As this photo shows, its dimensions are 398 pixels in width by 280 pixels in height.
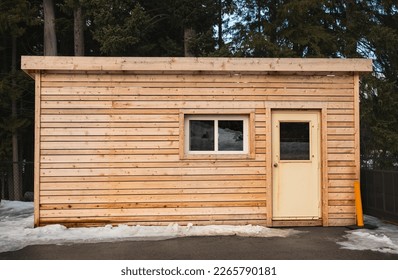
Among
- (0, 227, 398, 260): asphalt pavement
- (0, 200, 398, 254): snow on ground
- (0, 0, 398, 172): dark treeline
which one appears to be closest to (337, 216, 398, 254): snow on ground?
(0, 200, 398, 254): snow on ground

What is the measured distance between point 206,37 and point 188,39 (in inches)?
27.0

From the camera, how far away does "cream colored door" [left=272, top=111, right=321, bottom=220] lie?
7785mm

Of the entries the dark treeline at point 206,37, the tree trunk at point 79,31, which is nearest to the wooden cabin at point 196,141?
the dark treeline at point 206,37

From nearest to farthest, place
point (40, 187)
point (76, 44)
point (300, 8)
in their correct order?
1. point (40, 187)
2. point (300, 8)
3. point (76, 44)

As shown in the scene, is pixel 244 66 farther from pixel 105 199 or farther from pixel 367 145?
pixel 367 145

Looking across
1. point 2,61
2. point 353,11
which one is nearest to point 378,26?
point 353,11

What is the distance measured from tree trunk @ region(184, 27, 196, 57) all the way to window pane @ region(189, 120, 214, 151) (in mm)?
8226

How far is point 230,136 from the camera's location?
7859mm

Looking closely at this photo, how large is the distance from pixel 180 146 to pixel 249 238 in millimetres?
2105

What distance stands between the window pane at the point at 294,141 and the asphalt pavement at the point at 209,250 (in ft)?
5.43

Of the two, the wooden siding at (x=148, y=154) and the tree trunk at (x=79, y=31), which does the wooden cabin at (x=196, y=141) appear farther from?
the tree trunk at (x=79, y=31)

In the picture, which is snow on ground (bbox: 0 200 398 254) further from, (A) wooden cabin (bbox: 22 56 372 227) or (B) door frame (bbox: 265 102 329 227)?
(B) door frame (bbox: 265 102 329 227)

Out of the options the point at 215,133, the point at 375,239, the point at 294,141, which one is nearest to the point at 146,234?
the point at 215,133

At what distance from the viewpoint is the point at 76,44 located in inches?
635
